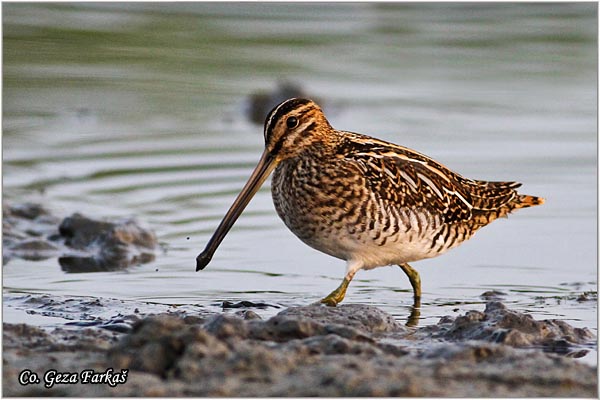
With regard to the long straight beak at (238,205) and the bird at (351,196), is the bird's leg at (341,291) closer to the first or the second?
the bird at (351,196)

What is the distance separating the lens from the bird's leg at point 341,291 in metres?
7.10

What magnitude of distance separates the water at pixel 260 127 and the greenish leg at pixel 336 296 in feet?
1.10

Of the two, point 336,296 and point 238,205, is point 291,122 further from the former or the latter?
point 336,296

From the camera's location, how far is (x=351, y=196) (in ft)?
23.4

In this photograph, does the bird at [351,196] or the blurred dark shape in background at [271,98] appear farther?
the blurred dark shape in background at [271,98]

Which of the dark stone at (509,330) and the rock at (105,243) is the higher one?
the rock at (105,243)

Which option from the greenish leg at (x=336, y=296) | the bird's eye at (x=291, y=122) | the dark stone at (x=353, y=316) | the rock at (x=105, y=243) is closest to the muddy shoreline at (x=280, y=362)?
the dark stone at (x=353, y=316)

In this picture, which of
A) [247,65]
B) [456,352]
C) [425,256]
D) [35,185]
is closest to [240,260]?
[425,256]

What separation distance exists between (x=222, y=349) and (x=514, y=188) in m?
3.48

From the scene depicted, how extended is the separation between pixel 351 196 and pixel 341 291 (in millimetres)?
570

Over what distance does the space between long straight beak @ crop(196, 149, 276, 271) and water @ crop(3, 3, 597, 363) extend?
33 cm

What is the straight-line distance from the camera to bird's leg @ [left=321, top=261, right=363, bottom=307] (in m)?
7.10

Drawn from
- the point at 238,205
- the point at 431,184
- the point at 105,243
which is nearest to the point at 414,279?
the point at 431,184

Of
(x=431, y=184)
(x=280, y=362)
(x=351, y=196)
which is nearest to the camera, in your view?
(x=280, y=362)
